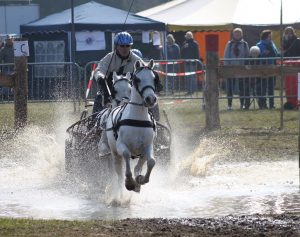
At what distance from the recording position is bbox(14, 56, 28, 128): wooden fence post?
19500 millimetres

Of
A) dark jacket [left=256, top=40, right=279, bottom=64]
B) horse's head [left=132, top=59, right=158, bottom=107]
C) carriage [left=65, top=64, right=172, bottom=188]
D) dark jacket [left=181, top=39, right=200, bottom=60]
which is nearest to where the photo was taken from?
horse's head [left=132, top=59, right=158, bottom=107]

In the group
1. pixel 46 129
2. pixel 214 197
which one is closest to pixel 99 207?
pixel 214 197

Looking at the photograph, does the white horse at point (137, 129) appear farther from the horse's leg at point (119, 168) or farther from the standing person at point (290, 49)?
the standing person at point (290, 49)

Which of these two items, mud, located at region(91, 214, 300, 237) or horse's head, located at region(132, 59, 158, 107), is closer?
mud, located at region(91, 214, 300, 237)

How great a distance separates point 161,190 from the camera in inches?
498

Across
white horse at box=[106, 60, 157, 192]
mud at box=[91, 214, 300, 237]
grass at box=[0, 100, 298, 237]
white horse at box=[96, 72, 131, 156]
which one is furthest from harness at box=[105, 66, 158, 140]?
grass at box=[0, 100, 298, 237]

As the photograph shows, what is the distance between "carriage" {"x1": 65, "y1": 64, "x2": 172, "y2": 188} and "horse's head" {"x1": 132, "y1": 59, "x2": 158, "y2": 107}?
1.91 meters

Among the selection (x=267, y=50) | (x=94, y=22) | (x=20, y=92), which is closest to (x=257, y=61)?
(x=267, y=50)

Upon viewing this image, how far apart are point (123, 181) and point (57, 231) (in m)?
2.91

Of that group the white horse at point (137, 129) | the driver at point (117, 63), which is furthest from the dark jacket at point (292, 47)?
the white horse at point (137, 129)

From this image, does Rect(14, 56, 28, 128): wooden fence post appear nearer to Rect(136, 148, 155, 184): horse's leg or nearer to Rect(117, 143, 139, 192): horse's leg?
Rect(117, 143, 139, 192): horse's leg

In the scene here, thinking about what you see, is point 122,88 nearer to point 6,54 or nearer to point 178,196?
point 178,196

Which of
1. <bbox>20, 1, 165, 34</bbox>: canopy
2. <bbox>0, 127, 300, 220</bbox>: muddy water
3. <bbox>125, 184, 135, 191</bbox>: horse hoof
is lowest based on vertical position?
<bbox>0, 127, 300, 220</bbox>: muddy water

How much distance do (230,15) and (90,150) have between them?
17.9 meters
